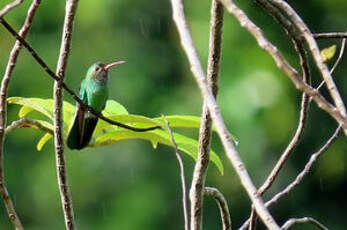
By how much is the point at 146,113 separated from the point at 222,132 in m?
6.04

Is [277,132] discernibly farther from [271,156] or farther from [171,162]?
[171,162]

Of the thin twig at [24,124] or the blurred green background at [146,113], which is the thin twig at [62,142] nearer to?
the thin twig at [24,124]

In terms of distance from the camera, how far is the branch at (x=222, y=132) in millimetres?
693

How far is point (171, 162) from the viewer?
22.7 feet

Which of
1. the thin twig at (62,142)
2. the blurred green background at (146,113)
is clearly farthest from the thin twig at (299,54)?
the blurred green background at (146,113)

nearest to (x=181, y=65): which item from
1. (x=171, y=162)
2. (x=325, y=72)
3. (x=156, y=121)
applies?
(x=171, y=162)

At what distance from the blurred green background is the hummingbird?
3.85 meters

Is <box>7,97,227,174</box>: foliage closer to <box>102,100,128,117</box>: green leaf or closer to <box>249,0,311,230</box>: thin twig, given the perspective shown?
<box>102,100,128,117</box>: green leaf

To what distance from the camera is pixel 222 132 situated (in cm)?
75

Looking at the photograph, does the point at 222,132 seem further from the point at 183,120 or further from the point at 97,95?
the point at 97,95

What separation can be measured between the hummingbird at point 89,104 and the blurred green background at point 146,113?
3.85 m

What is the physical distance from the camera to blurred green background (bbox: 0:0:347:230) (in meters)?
6.58

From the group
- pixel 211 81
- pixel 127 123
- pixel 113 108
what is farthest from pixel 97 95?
pixel 211 81

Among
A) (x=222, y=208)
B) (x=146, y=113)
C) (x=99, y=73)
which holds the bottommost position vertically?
(x=146, y=113)
